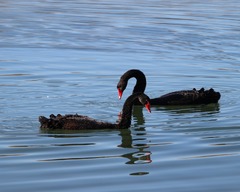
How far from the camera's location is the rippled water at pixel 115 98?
8.51 meters

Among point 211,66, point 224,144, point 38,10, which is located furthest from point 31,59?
point 38,10

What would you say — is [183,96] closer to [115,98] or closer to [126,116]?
[115,98]

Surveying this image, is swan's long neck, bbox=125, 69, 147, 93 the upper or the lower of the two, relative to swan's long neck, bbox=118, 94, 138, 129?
upper

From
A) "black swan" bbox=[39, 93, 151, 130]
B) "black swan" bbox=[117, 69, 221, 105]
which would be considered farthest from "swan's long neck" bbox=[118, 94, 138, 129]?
"black swan" bbox=[117, 69, 221, 105]

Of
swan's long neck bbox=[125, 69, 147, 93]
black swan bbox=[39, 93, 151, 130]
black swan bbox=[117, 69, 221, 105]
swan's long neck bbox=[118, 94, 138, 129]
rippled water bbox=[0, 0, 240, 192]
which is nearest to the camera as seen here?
rippled water bbox=[0, 0, 240, 192]

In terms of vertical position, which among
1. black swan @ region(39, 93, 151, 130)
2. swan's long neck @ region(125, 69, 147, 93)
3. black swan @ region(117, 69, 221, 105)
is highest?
swan's long neck @ region(125, 69, 147, 93)

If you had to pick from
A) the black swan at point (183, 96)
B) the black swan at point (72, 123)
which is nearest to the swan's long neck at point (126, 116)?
the black swan at point (72, 123)

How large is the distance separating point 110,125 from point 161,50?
7.65 metres

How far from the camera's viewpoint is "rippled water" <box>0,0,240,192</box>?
8.51 m

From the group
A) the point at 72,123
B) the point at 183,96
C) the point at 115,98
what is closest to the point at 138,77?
the point at 115,98

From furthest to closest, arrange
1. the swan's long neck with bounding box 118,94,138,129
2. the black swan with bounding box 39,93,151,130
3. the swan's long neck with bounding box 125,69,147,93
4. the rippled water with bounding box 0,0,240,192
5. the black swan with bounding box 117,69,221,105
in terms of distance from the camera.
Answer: the swan's long neck with bounding box 125,69,147,93
the black swan with bounding box 117,69,221,105
the swan's long neck with bounding box 118,94,138,129
the black swan with bounding box 39,93,151,130
the rippled water with bounding box 0,0,240,192

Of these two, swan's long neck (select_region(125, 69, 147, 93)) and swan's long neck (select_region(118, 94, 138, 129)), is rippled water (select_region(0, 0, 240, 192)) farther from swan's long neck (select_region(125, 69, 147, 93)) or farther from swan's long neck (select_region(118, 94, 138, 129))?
swan's long neck (select_region(125, 69, 147, 93))

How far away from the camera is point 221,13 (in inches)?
1003

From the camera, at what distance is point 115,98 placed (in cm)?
1294
